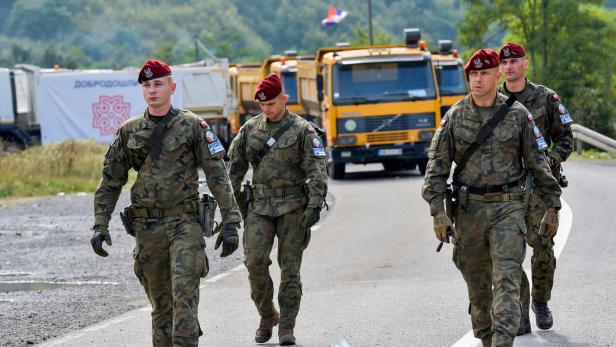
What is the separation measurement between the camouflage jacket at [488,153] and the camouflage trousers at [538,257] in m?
1.09

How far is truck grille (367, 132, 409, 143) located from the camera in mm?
27500

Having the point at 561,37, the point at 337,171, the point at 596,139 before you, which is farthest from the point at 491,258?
the point at 561,37

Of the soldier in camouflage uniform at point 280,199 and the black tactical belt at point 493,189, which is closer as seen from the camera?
the black tactical belt at point 493,189

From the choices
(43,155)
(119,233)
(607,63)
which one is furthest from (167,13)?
(119,233)

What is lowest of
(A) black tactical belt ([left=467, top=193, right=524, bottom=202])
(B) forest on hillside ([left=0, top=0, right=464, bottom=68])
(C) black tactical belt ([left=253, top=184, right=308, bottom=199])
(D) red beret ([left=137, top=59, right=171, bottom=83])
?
(B) forest on hillside ([left=0, top=0, right=464, bottom=68])

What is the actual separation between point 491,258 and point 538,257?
1422mm

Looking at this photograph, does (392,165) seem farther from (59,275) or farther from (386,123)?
(59,275)

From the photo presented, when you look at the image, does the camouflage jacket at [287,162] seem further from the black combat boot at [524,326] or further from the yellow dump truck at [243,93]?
the yellow dump truck at [243,93]

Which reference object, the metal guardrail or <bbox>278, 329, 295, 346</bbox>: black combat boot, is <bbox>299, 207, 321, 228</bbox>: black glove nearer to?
<bbox>278, 329, 295, 346</bbox>: black combat boot

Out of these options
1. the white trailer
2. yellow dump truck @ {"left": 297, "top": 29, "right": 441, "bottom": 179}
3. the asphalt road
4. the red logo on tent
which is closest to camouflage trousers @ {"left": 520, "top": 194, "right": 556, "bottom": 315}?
the asphalt road

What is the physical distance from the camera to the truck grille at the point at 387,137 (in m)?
27.5

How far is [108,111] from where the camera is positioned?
39375 millimetres

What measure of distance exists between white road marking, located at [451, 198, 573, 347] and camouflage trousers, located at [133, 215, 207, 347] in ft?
6.36

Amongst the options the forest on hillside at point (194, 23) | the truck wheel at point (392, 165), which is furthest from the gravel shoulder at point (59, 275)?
the forest on hillside at point (194, 23)
